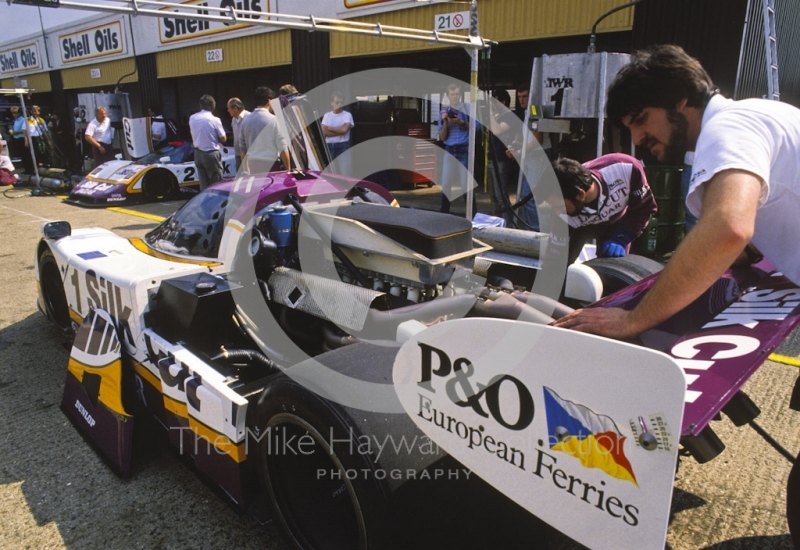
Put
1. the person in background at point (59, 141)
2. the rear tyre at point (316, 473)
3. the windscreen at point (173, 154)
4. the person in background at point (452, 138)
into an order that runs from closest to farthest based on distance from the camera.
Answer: the rear tyre at point (316, 473) < the person in background at point (452, 138) < the windscreen at point (173, 154) < the person in background at point (59, 141)

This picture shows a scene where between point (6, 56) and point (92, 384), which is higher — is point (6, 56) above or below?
above

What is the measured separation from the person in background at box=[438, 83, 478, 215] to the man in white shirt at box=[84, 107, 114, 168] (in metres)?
9.02

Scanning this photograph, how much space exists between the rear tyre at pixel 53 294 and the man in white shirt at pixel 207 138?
4668 millimetres

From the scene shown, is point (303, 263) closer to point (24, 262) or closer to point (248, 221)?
point (248, 221)

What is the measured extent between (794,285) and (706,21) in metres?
6.13

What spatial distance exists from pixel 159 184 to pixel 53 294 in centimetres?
726

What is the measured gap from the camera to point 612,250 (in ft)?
9.77

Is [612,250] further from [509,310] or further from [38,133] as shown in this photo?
[38,133]

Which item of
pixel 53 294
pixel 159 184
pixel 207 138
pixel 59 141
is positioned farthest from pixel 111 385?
pixel 59 141

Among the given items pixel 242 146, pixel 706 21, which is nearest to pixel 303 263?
pixel 242 146

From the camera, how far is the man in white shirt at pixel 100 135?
41.5 ft

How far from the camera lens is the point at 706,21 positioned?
21.1ft

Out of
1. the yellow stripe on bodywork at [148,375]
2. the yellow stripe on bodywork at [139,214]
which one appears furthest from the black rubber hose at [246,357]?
the yellow stripe on bodywork at [139,214]

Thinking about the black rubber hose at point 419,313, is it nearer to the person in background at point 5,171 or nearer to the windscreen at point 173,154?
the windscreen at point 173,154
